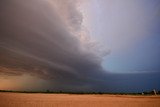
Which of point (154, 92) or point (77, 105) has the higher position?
Answer: point (154, 92)

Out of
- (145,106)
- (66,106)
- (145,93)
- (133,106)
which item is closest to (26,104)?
(66,106)

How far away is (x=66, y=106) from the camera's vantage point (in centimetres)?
1220

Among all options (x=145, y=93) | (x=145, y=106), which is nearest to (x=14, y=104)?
(x=145, y=106)

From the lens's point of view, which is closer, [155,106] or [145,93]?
[155,106]

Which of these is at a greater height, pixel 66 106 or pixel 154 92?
pixel 154 92

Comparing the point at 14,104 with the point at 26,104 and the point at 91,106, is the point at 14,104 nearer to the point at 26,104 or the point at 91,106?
the point at 26,104

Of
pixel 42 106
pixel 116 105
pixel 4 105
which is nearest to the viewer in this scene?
pixel 4 105

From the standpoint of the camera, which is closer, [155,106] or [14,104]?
[14,104]

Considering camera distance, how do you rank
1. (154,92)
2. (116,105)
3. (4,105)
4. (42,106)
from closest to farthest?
(4,105)
(42,106)
(116,105)
(154,92)

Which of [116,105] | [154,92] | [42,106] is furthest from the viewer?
[154,92]

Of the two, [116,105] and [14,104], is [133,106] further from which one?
[14,104]

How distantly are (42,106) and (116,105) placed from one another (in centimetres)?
→ 449

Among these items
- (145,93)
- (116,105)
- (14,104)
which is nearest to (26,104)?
(14,104)

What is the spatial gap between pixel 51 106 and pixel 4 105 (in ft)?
8.32
